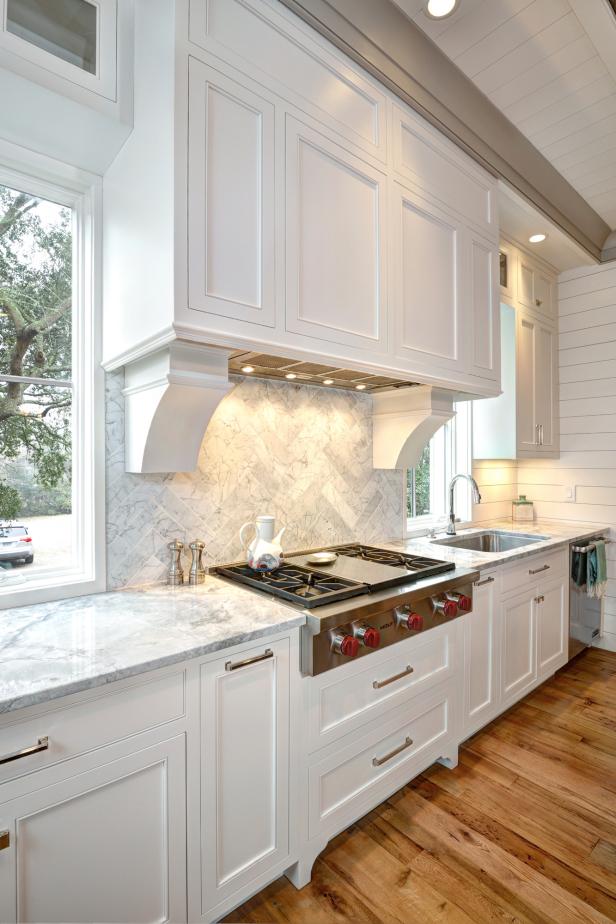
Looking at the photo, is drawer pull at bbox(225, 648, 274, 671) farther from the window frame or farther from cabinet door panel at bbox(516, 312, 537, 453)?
cabinet door panel at bbox(516, 312, 537, 453)

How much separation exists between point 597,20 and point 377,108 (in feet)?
3.10

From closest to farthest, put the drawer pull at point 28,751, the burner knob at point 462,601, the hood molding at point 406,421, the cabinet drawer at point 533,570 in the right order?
the drawer pull at point 28,751, the burner knob at point 462,601, the hood molding at point 406,421, the cabinet drawer at point 533,570

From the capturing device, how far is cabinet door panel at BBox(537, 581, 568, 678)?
270cm

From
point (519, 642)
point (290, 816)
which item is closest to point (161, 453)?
point (290, 816)

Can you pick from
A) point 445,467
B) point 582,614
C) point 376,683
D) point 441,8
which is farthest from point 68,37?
point 582,614

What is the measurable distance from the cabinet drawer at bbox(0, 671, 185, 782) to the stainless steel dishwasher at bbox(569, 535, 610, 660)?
2.64 m

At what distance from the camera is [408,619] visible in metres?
1.69

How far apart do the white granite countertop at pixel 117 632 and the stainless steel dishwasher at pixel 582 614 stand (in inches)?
91.1

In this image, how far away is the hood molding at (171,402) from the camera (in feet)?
4.59

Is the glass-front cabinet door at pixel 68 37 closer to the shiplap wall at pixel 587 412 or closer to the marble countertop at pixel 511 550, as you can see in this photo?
the marble countertop at pixel 511 550

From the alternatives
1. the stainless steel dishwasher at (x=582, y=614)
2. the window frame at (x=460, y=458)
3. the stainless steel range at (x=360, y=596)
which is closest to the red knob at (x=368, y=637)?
the stainless steel range at (x=360, y=596)

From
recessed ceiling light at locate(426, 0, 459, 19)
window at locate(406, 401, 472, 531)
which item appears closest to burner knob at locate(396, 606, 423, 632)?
window at locate(406, 401, 472, 531)

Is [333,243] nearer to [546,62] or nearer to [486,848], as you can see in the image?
[546,62]

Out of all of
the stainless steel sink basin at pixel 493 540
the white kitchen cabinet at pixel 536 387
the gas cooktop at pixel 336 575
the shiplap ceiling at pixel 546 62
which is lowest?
the stainless steel sink basin at pixel 493 540
